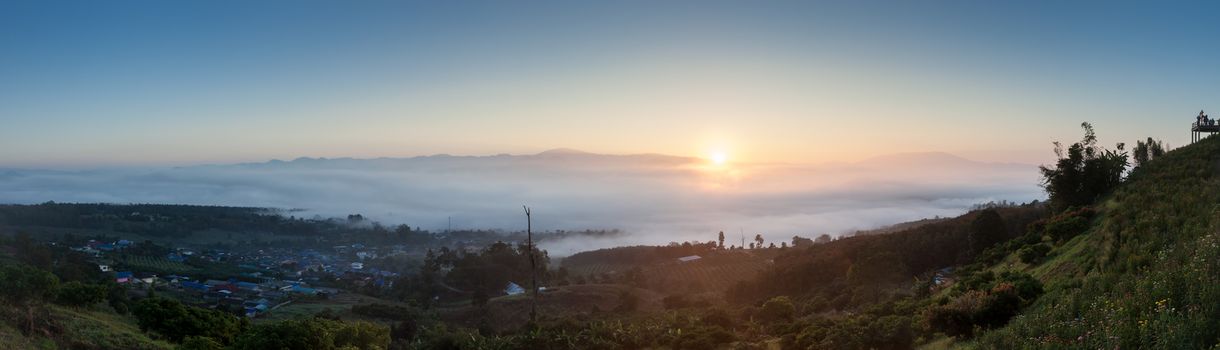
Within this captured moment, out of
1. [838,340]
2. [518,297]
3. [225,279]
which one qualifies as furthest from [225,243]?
[838,340]

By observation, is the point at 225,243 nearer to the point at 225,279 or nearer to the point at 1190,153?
the point at 225,279

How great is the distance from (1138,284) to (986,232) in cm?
1841

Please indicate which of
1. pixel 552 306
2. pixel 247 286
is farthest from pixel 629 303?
pixel 247 286

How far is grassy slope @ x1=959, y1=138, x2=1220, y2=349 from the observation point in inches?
263

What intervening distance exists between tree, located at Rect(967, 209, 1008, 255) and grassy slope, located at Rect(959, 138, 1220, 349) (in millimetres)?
9169

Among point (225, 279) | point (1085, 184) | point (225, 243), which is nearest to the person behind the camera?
point (1085, 184)

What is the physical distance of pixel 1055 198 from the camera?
80.9 feet

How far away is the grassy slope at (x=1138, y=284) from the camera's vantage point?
669cm

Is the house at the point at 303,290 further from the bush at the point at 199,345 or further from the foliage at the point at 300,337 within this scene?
the foliage at the point at 300,337

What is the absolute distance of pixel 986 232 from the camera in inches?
982

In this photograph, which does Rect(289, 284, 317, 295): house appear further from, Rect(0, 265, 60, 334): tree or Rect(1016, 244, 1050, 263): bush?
Rect(1016, 244, 1050, 263): bush

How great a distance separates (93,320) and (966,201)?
6179 inches

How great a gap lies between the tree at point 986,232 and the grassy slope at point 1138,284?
9169mm

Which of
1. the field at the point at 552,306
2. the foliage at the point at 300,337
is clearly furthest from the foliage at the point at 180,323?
the field at the point at 552,306
